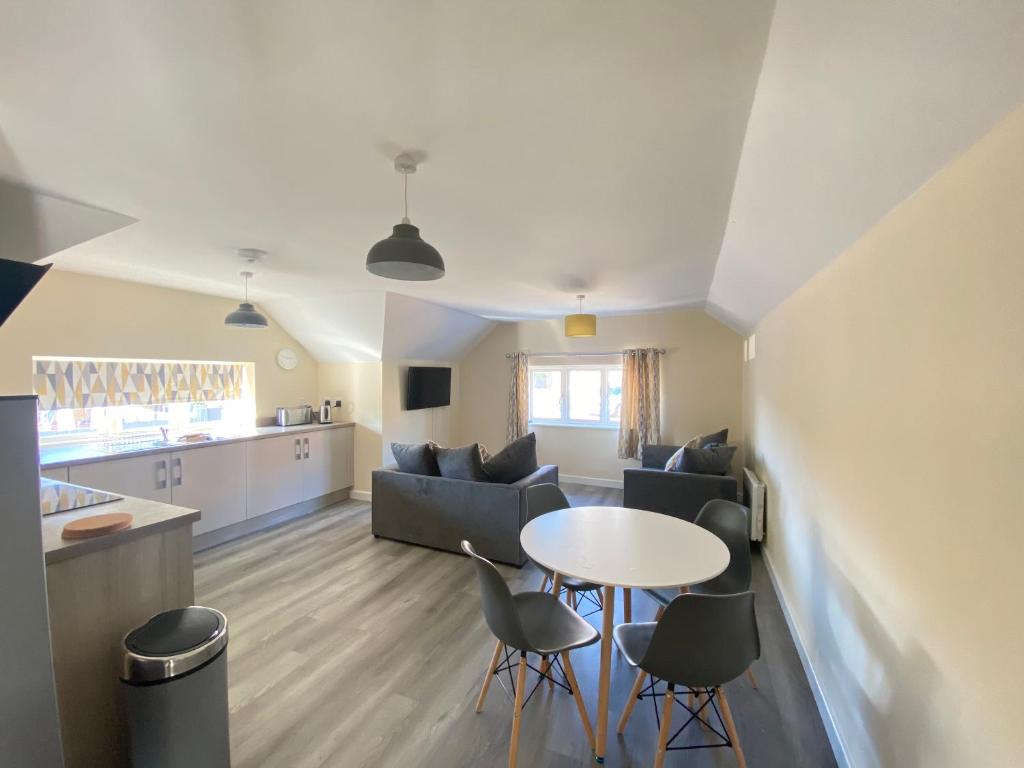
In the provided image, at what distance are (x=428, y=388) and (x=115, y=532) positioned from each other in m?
4.40

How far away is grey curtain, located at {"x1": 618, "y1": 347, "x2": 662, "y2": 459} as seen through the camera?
5.53 metres

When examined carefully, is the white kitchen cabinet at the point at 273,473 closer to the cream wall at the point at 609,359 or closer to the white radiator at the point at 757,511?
the cream wall at the point at 609,359

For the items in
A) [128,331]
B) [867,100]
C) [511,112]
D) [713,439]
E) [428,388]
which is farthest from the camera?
[428,388]

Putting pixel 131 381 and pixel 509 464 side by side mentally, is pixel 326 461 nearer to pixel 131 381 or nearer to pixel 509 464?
pixel 131 381

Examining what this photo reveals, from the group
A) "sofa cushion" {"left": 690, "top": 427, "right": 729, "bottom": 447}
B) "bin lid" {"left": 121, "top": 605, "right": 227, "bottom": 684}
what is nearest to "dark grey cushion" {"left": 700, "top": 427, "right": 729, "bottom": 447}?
"sofa cushion" {"left": 690, "top": 427, "right": 729, "bottom": 447}

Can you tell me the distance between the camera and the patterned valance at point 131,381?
336cm

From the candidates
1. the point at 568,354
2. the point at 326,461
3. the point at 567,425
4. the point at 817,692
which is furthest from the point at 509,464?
the point at 568,354

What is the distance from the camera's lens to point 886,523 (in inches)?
53.5

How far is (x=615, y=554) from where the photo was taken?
1830 millimetres

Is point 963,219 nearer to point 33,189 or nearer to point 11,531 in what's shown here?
point 11,531

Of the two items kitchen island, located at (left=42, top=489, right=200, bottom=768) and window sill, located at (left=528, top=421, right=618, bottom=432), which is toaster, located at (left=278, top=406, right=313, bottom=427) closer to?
window sill, located at (left=528, top=421, right=618, bottom=432)

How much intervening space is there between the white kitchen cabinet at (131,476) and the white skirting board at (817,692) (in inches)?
170

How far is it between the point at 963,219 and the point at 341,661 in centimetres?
299

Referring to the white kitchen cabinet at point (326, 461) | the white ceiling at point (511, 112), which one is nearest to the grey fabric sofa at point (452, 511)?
the white kitchen cabinet at point (326, 461)
